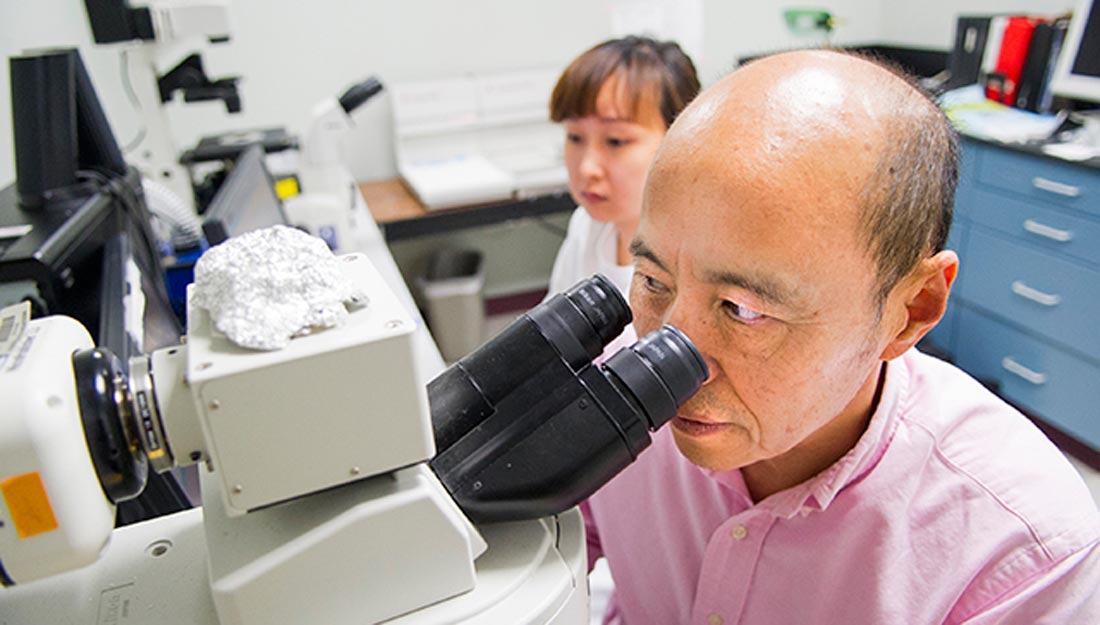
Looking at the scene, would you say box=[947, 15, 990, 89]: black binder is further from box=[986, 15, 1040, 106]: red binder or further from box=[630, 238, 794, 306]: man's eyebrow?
box=[630, 238, 794, 306]: man's eyebrow

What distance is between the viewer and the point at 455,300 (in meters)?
3.44

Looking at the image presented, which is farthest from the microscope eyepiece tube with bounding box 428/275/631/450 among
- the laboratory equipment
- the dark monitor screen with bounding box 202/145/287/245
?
the laboratory equipment

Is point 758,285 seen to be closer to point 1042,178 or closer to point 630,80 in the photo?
point 630,80

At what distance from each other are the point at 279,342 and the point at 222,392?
5cm

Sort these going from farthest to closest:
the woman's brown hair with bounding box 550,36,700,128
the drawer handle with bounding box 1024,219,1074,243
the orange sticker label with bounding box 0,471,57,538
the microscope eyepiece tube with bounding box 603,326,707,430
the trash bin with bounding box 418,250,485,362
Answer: the trash bin with bounding box 418,250,485,362
the drawer handle with bounding box 1024,219,1074,243
the woman's brown hair with bounding box 550,36,700,128
the microscope eyepiece tube with bounding box 603,326,707,430
the orange sticker label with bounding box 0,471,57,538

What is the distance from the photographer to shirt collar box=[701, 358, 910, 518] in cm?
85

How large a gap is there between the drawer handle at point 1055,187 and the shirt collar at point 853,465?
2023 mm

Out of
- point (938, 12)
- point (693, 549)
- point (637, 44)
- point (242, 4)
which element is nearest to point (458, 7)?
point (242, 4)

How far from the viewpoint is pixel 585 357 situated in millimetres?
670

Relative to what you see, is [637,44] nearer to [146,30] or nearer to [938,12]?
[146,30]

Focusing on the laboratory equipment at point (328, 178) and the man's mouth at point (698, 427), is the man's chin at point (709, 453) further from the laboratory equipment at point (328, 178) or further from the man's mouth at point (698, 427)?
the laboratory equipment at point (328, 178)

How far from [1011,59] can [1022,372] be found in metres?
1.25

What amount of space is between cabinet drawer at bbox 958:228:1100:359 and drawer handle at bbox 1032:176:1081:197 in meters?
0.23

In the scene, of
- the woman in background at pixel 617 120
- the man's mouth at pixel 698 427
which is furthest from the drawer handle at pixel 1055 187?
the man's mouth at pixel 698 427
